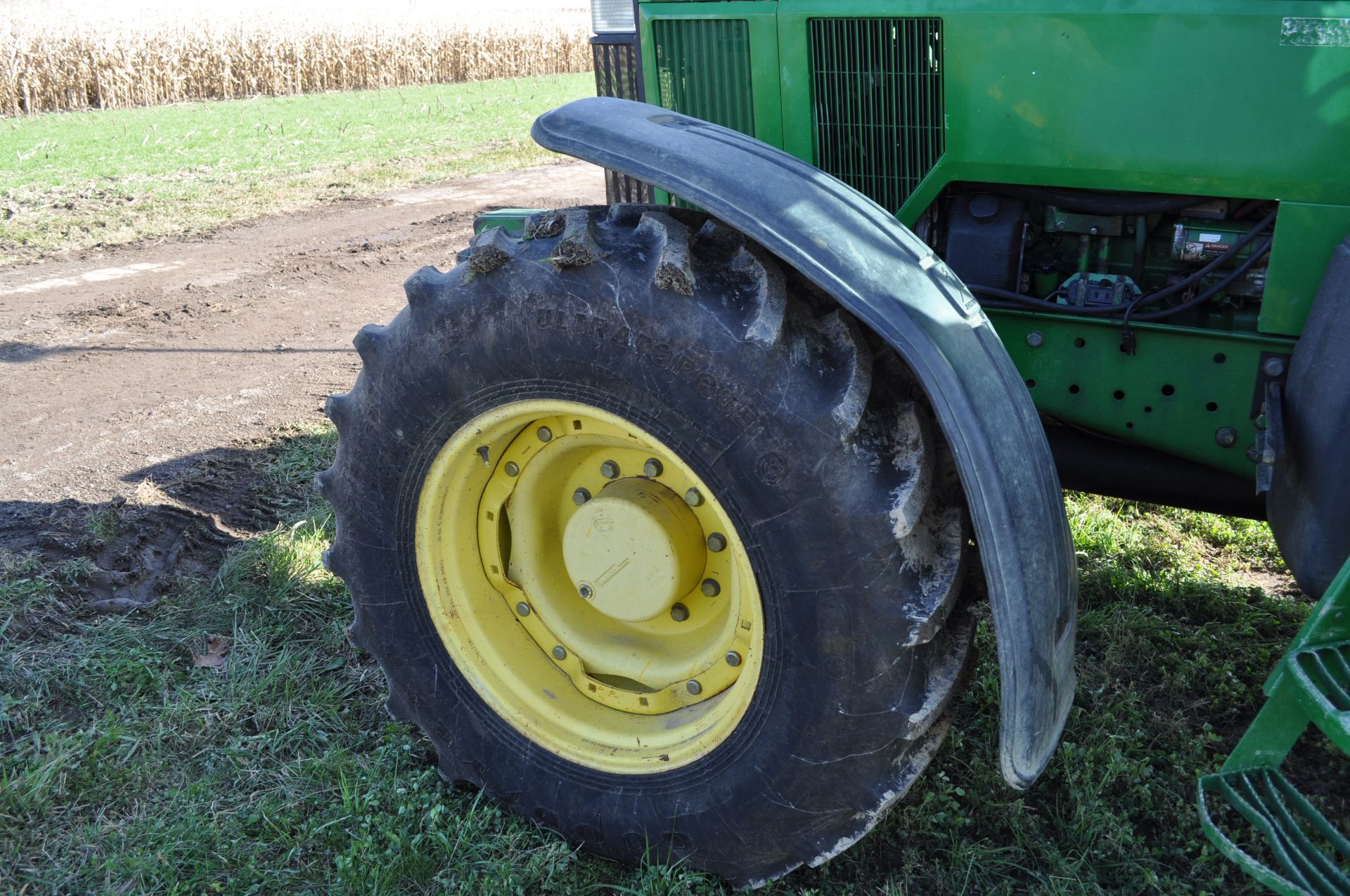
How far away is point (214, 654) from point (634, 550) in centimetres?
161

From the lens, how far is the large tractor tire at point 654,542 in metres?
1.83

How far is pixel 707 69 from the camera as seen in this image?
2701 millimetres

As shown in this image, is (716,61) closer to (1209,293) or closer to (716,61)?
(716,61)

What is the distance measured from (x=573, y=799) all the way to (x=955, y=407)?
3.83 ft

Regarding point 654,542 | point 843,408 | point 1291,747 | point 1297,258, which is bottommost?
point 1291,747

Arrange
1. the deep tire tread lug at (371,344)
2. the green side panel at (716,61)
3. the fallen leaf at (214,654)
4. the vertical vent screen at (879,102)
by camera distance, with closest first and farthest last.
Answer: the deep tire tread lug at (371,344)
the vertical vent screen at (879,102)
the green side panel at (716,61)
the fallen leaf at (214,654)

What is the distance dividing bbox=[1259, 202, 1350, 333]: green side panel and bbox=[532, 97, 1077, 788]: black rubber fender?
0.69m

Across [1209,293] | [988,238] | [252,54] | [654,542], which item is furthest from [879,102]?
[252,54]

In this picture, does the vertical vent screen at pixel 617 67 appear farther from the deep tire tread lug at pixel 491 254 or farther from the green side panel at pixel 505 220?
the deep tire tread lug at pixel 491 254

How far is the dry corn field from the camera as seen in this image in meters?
16.4

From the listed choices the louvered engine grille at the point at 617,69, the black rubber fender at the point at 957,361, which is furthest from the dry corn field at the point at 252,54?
the black rubber fender at the point at 957,361

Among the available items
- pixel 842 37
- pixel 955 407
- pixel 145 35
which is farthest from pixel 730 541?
pixel 145 35

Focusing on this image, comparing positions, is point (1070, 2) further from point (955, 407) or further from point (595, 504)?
point (595, 504)

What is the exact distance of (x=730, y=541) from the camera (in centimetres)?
197
